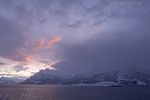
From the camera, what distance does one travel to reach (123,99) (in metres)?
118

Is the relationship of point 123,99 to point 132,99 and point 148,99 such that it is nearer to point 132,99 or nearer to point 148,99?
point 132,99

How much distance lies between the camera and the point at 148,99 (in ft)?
375

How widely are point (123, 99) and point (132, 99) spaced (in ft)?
18.4

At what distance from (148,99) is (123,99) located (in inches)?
586

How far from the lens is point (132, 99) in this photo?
11731 centimetres

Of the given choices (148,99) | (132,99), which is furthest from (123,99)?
(148,99)

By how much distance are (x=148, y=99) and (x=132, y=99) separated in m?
9.41
